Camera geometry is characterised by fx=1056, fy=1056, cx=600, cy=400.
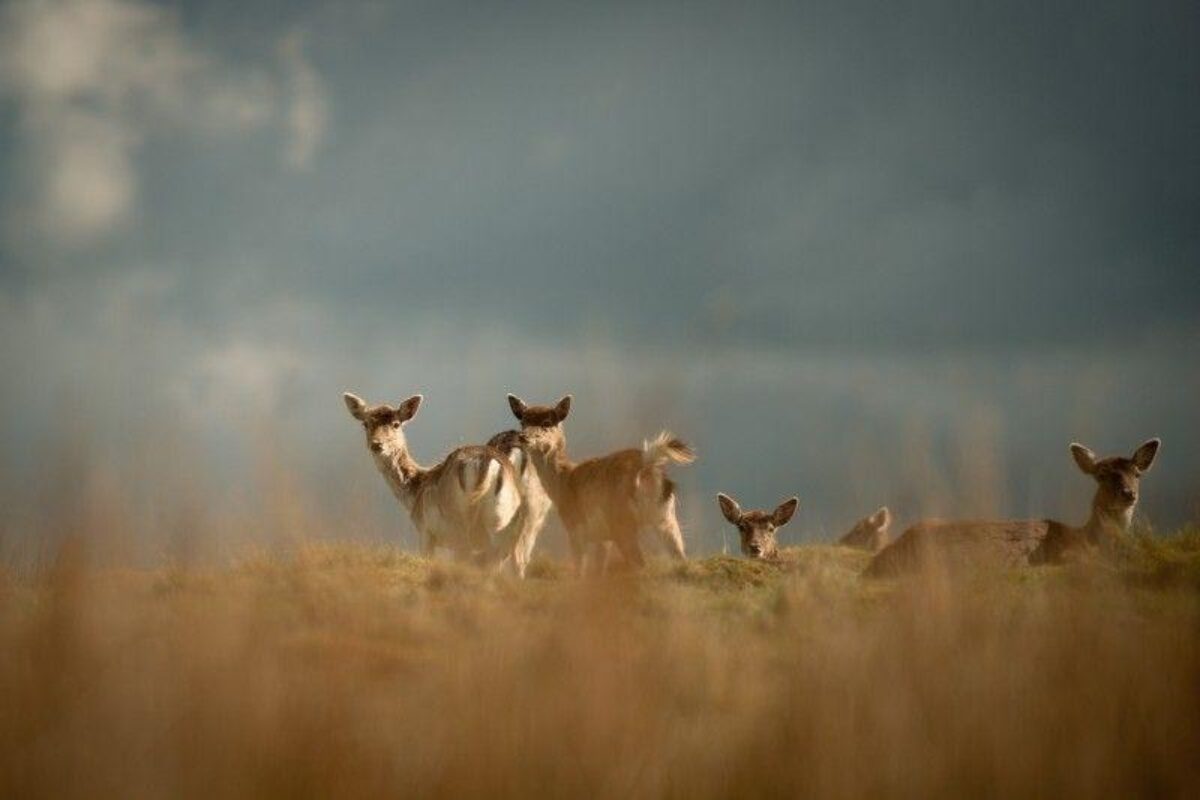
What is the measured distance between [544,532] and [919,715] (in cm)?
635

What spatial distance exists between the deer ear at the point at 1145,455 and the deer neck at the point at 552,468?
732 centimetres

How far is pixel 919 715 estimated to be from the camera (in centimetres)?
462

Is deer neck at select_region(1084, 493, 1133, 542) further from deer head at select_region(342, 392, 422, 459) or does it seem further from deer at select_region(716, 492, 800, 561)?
deer head at select_region(342, 392, 422, 459)

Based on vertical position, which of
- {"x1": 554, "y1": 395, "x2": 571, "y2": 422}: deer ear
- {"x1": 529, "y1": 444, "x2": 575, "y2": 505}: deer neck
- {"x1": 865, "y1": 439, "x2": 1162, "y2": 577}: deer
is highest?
{"x1": 554, "y1": 395, "x2": 571, "y2": 422}: deer ear

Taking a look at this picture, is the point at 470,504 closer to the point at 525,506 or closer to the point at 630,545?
the point at 525,506

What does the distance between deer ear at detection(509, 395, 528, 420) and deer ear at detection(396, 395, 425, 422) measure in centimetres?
203

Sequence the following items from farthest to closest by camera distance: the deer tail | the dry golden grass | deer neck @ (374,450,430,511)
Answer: deer neck @ (374,450,430,511) < the deer tail < the dry golden grass

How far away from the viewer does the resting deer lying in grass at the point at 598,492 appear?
1174cm

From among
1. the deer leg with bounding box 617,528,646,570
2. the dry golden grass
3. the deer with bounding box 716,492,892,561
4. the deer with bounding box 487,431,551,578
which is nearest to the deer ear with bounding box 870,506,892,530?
the deer with bounding box 716,492,892,561

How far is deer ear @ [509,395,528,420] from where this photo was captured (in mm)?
13938

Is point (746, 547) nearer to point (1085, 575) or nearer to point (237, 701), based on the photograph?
point (1085, 575)

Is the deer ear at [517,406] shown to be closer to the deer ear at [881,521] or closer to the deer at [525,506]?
the deer at [525,506]

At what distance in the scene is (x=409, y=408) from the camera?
1562 centimetres

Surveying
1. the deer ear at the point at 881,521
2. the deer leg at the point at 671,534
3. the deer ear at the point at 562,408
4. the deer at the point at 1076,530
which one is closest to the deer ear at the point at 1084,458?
the deer at the point at 1076,530
